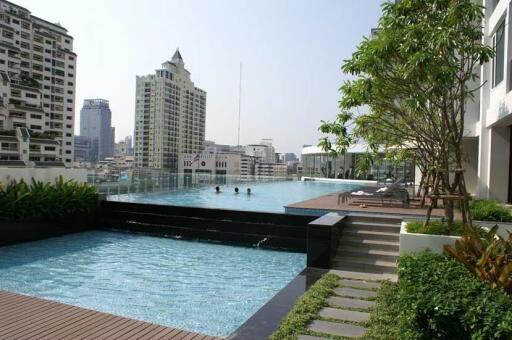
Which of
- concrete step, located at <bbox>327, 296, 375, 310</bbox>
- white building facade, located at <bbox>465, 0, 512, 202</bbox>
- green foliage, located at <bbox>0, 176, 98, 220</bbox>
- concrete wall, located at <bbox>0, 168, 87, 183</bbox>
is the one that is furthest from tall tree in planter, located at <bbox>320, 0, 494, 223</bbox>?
concrete wall, located at <bbox>0, 168, 87, 183</bbox>

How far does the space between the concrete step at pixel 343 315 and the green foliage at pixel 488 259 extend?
1.32m

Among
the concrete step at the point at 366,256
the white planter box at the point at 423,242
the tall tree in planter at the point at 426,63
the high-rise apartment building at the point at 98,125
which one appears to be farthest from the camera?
the high-rise apartment building at the point at 98,125

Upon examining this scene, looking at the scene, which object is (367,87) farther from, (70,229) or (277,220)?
(70,229)

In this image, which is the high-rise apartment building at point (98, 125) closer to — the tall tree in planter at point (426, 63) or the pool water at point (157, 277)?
the pool water at point (157, 277)

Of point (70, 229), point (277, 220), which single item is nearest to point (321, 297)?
point (277, 220)

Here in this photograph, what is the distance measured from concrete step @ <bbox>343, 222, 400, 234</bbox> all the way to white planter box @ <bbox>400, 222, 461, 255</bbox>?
1824mm

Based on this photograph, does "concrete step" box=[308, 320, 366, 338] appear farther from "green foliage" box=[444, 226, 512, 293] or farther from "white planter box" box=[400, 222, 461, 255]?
"white planter box" box=[400, 222, 461, 255]

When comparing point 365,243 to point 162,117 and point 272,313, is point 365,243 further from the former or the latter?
point 162,117

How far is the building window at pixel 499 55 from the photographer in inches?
487

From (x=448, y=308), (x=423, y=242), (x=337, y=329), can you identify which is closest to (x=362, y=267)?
(x=423, y=242)

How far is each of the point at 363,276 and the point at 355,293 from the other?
3.30 ft

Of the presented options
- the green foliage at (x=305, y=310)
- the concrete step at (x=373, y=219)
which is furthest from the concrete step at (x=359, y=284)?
the concrete step at (x=373, y=219)

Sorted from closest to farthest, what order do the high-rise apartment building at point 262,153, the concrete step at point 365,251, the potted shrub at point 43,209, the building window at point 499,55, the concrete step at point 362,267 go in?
the concrete step at point 362,267 < the concrete step at point 365,251 < the potted shrub at point 43,209 < the building window at point 499,55 < the high-rise apartment building at point 262,153

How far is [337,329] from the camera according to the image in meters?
4.44
